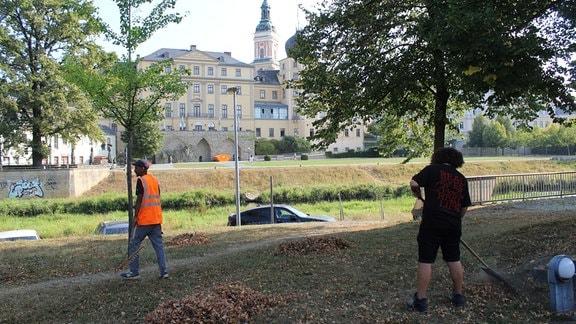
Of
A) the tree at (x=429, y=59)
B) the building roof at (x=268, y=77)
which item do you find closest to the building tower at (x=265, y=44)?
the building roof at (x=268, y=77)

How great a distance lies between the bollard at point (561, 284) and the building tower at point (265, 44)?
142 m

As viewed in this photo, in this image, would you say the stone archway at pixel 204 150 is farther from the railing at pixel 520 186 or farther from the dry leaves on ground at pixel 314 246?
the dry leaves on ground at pixel 314 246

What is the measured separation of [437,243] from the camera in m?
5.20

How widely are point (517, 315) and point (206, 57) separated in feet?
333

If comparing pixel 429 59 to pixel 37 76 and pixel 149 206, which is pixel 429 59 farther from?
pixel 37 76

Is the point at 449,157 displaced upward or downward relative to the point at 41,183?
upward

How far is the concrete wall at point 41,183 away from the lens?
3822 centimetres

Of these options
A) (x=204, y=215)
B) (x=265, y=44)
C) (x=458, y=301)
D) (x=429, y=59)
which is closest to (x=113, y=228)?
(x=429, y=59)

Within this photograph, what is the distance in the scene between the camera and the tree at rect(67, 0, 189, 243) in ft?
29.9

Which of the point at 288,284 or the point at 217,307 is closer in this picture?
the point at 217,307

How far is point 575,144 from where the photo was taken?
8312 cm

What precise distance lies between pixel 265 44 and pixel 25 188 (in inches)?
4613

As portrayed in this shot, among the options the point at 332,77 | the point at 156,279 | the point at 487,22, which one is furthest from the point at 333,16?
the point at 156,279

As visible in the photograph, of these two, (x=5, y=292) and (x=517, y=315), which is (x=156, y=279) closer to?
(x=5, y=292)
